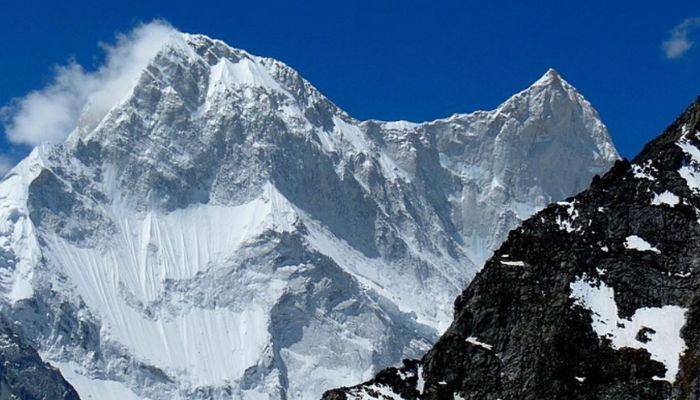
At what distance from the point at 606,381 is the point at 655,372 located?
17.8 feet

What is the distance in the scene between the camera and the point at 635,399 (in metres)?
195

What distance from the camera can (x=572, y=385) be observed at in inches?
7864

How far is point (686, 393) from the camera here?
192m

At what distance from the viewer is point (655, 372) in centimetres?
19775

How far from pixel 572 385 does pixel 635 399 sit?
7750 mm

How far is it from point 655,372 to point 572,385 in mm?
9067

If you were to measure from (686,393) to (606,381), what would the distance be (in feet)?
34.4

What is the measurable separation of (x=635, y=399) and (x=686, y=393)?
5899 mm

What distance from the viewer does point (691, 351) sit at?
7844 inches

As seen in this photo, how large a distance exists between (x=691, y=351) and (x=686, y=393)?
8.50 meters

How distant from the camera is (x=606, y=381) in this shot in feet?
654

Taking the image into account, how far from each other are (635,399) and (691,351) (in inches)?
363
